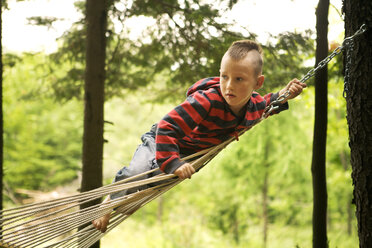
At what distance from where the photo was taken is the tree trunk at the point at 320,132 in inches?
95.5

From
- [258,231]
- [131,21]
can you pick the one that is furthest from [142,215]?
[131,21]

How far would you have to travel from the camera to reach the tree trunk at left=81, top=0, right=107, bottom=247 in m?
3.05

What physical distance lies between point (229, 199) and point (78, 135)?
15.9ft

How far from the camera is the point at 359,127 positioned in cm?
167

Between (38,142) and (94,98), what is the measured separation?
8508 mm

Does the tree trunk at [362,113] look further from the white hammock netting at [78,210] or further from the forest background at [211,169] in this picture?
the forest background at [211,169]

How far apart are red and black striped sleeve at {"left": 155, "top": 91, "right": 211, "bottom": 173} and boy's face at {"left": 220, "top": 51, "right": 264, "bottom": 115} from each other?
6.0 inches

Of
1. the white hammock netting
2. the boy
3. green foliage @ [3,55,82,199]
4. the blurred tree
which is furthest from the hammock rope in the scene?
green foliage @ [3,55,82,199]

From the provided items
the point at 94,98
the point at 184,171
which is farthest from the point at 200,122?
the point at 94,98

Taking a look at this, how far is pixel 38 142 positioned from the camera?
1079 centimetres

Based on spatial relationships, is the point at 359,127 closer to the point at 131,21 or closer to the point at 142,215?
the point at 131,21

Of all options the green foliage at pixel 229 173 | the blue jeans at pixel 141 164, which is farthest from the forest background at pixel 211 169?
the blue jeans at pixel 141 164

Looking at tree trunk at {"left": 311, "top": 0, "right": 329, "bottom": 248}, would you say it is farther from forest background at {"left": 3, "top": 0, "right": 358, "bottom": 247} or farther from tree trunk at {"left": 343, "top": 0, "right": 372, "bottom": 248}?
forest background at {"left": 3, "top": 0, "right": 358, "bottom": 247}

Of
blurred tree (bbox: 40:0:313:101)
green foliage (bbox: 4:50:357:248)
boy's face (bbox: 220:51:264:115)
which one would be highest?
blurred tree (bbox: 40:0:313:101)
